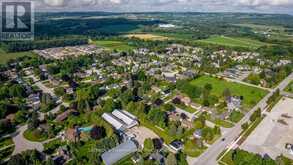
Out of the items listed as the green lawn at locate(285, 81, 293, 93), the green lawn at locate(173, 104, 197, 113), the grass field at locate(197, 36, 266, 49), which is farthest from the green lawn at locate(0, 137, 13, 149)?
the grass field at locate(197, 36, 266, 49)

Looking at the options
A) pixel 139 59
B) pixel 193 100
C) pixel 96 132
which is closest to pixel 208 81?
pixel 193 100

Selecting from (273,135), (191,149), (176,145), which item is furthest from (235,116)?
(176,145)

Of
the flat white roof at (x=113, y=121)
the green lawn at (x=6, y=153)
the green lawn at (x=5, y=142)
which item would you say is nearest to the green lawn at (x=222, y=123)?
the flat white roof at (x=113, y=121)

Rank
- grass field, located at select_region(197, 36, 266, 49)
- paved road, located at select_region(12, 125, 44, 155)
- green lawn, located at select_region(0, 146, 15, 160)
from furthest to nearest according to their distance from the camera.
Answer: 1. grass field, located at select_region(197, 36, 266, 49)
2. paved road, located at select_region(12, 125, 44, 155)
3. green lawn, located at select_region(0, 146, 15, 160)

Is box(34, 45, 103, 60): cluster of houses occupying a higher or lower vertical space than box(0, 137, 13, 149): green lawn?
higher

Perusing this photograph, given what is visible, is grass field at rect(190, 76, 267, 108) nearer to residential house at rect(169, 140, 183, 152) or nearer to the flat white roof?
residential house at rect(169, 140, 183, 152)

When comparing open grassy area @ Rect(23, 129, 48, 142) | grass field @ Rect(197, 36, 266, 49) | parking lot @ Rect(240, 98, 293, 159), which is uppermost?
grass field @ Rect(197, 36, 266, 49)

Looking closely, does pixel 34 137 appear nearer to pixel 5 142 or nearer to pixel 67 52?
pixel 5 142
